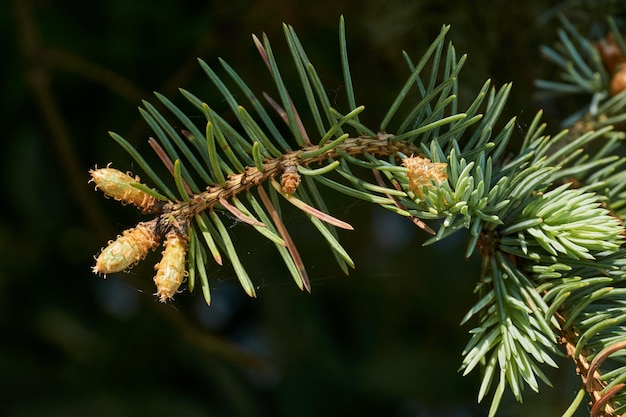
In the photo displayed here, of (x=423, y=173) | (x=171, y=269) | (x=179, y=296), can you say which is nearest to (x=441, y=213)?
(x=423, y=173)

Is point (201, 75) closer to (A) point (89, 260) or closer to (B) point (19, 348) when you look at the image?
(A) point (89, 260)

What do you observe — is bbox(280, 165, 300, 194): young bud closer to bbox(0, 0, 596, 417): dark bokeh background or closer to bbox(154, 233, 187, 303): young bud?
bbox(154, 233, 187, 303): young bud

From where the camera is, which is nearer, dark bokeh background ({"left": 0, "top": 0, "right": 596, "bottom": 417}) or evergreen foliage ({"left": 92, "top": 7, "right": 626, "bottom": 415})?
evergreen foliage ({"left": 92, "top": 7, "right": 626, "bottom": 415})

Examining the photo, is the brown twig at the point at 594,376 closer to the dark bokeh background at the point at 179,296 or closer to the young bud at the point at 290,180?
the young bud at the point at 290,180

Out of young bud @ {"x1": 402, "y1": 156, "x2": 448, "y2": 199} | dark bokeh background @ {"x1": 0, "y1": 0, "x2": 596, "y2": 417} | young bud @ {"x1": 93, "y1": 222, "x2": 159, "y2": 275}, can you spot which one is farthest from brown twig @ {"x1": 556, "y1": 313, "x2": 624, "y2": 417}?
dark bokeh background @ {"x1": 0, "y1": 0, "x2": 596, "y2": 417}

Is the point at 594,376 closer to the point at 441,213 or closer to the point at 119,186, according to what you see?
the point at 441,213
